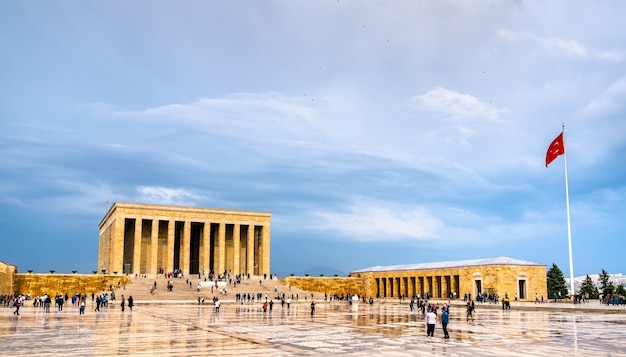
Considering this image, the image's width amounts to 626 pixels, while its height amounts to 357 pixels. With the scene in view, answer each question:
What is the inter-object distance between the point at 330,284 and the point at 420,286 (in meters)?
13.2

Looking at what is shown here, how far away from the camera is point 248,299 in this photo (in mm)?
52844

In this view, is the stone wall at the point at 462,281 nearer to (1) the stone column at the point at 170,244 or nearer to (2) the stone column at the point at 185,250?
(2) the stone column at the point at 185,250

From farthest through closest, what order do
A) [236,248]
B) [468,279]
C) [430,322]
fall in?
[236,248], [468,279], [430,322]

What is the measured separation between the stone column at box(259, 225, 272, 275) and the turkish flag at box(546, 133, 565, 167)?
39251mm

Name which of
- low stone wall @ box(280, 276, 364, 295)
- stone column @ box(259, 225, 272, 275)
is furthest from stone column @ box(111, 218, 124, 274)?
low stone wall @ box(280, 276, 364, 295)

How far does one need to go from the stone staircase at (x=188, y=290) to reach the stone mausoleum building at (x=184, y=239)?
5087mm

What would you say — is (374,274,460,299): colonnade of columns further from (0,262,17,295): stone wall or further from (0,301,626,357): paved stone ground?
(0,262,17,295): stone wall

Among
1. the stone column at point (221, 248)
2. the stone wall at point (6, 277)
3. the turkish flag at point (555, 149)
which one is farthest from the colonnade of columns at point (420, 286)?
the stone wall at point (6, 277)

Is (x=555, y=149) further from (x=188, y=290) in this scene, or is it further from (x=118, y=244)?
(x=118, y=244)

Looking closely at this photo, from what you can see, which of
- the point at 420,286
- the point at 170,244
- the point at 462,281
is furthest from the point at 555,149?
the point at 170,244

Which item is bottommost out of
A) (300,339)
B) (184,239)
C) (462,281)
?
(300,339)

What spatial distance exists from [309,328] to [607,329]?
12.2 meters

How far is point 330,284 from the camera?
241ft

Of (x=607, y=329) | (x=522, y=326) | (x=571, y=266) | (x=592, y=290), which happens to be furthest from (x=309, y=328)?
(x=592, y=290)
